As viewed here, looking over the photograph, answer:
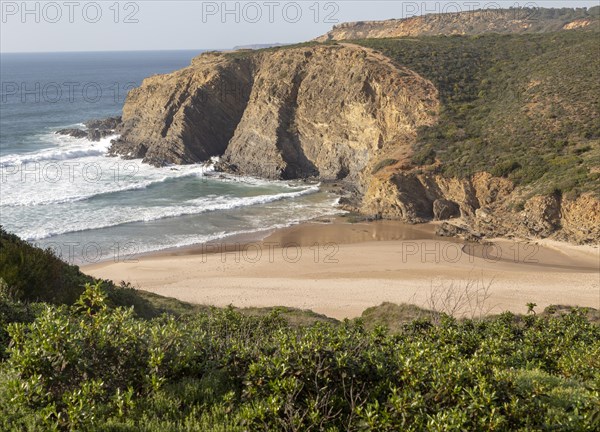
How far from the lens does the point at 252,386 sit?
5980 millimetres

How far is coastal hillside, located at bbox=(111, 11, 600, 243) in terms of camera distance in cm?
2959

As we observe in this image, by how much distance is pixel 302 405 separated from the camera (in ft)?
18.9

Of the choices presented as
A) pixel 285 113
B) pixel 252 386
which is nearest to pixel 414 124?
pixel 285 113

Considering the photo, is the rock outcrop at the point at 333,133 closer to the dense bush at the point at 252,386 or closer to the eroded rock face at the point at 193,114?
the eroded rock face at the point at 193,114

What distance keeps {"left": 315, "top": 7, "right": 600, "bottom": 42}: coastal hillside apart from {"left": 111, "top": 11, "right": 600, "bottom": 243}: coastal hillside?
2653 centimetres

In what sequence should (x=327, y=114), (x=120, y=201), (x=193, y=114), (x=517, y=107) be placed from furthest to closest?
(x=193, y=114) → (x=327, y=114) → (x=517, y=107) → (x=120, y=201)

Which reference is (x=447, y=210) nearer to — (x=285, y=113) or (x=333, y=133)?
(x=333, y=133)

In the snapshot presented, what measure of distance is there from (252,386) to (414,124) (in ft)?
111

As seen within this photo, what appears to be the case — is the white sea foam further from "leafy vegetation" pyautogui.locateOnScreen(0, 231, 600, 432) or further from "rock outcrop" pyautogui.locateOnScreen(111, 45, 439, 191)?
"leafy vegetation" pyautogui.locateOnScreen(0, 231, 600, 432)

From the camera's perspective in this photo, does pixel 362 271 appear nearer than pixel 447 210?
Yes

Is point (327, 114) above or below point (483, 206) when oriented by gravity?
above

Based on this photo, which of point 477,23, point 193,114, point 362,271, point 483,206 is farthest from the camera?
point 477,23

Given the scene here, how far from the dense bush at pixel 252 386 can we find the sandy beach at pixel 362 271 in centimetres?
1229

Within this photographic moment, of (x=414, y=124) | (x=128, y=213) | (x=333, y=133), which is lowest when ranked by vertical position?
(x=128, y=213)
